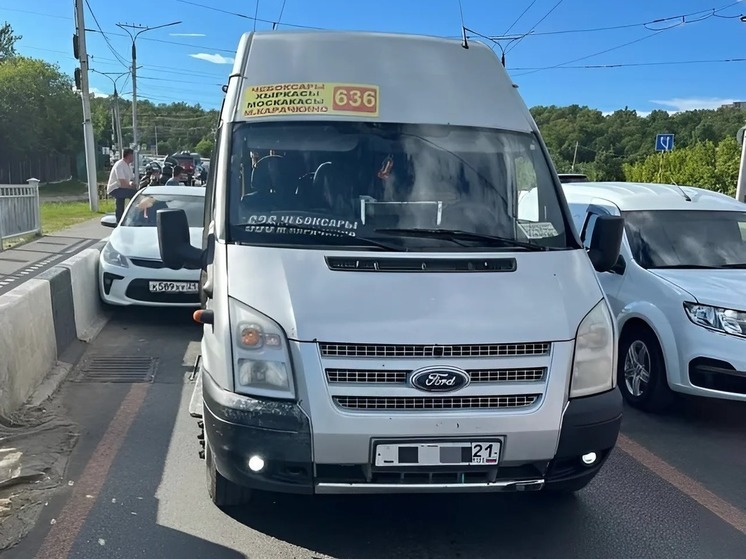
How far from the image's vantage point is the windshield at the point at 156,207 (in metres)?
9.48

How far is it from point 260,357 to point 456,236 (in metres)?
1.23

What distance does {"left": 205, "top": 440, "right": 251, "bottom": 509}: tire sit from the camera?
3.91m

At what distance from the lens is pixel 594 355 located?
3.60 m

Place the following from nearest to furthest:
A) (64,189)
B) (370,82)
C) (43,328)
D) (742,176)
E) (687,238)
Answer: (370,82) → (43,328) → (687,238) → (742,176) → (64,189)

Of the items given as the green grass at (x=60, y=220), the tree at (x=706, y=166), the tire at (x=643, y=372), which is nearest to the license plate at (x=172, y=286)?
the tire at (x=643, y=372)

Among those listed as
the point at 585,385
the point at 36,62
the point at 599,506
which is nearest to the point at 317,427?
the point at 585,385

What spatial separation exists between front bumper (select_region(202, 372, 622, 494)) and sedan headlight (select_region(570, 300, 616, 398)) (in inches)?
2.4

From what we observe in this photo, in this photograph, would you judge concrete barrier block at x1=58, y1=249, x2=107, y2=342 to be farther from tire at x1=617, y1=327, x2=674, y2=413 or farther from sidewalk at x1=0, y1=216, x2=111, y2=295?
tire at x1=617, y1=327, x2=674, y2=413

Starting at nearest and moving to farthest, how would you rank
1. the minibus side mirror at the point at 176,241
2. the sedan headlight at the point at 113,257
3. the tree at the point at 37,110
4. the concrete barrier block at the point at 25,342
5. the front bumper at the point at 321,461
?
1. the front bumper at the point at 321,461
2. the minibus side mirror at the point at 176,241
3. the concrete barrier block at the point at 25,342
4. the sedan headlight at the point at 113,257
5. the tree at the point at 37,110

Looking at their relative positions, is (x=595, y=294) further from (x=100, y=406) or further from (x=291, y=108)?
(x=100, y=406)

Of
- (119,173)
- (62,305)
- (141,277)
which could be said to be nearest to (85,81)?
(119,173)

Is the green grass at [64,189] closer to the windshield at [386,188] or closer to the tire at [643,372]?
the tire at [643,372]

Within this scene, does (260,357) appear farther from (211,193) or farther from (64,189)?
(64,189)

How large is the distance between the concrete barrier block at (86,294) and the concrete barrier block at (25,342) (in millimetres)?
1043
